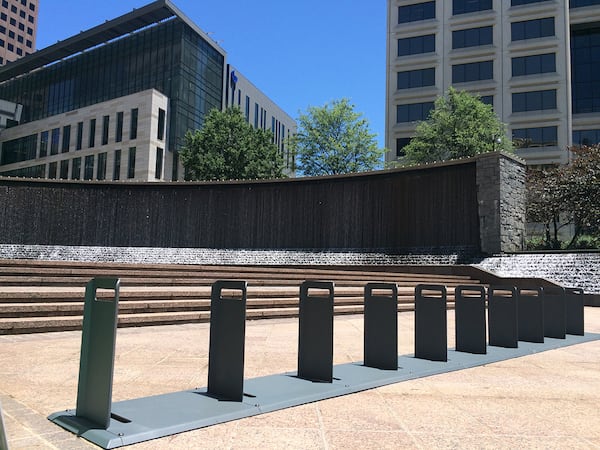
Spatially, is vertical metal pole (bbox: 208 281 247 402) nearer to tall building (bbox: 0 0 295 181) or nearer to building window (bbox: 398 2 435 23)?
tall building (bbox: 0 0 295 181)

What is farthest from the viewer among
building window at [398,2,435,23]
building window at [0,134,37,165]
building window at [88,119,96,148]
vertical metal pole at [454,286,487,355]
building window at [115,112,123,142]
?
building window at [0,134,37,165]

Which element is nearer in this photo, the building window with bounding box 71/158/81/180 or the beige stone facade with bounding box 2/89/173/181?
the beige stone facade with bounding box 2/89/173/181

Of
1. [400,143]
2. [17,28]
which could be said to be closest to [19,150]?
[17,28]

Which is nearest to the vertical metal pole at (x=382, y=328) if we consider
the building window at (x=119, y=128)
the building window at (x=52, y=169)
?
the building window at (x=119, y=128)

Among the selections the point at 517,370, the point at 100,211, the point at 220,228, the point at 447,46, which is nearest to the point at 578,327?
the point at 517,370

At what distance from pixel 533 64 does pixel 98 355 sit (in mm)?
54857

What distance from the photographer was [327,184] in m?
26.6

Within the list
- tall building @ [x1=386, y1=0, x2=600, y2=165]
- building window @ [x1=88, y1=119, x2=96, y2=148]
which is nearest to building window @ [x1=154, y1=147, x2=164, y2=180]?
building window @ [x1=88, y1=119, x2=96, y2=148]

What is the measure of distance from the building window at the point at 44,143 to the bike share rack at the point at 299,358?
6757 centimetres

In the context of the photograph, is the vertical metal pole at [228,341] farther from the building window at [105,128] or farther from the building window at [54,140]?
the building window at [54,140]

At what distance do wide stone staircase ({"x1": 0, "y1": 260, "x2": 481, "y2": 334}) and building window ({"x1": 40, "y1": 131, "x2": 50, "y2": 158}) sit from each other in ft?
191

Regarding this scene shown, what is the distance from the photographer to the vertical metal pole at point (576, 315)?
346 inches

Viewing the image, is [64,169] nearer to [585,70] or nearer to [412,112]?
[412,112]

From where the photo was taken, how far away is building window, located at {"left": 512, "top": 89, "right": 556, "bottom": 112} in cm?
4806
